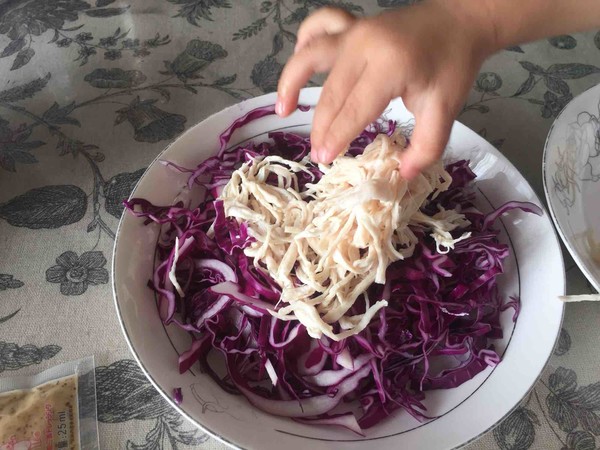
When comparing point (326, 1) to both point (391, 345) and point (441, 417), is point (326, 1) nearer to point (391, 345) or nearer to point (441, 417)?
point (391, 345)

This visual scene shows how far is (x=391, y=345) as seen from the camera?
2.63ft

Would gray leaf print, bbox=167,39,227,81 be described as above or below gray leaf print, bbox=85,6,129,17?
below

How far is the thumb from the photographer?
569 mm

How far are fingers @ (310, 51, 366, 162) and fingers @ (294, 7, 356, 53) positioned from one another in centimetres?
9

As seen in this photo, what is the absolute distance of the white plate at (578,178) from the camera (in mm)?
866

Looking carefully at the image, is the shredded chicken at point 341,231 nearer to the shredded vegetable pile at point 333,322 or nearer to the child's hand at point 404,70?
the shredded vegetable pile at point 333,322

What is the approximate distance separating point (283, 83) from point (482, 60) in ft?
0.78

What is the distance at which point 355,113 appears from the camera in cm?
56

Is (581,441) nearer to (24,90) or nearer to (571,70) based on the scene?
(571,70)

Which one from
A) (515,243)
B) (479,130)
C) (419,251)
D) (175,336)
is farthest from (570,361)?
(175,336)

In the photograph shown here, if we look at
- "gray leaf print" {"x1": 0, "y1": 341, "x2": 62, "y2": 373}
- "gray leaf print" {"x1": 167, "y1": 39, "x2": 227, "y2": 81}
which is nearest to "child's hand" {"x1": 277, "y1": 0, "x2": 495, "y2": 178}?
"gray leaf print" {"x1": 0, "y1": 341, "x2": 62, "y2": 373}

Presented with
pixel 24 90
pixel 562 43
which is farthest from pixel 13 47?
pixel 562 43

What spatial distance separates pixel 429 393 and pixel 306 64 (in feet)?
1.68

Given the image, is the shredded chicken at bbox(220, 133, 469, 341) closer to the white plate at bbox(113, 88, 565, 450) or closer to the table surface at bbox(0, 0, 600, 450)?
the white plate at bbox(113, 88, 565, 450)
